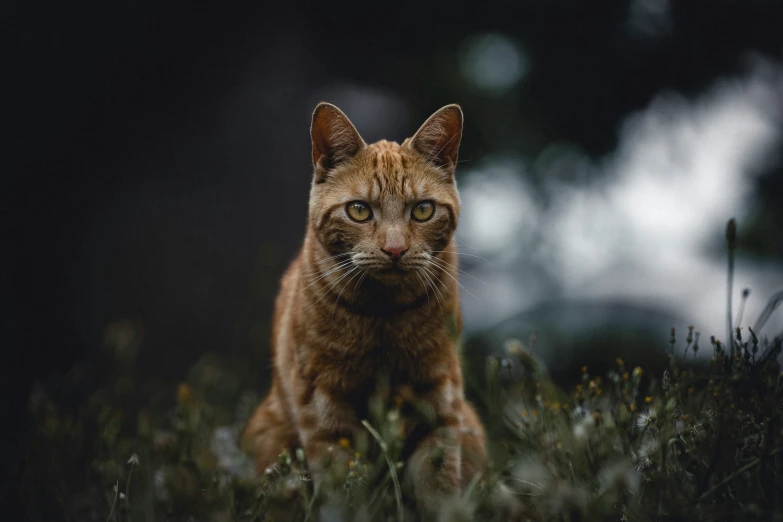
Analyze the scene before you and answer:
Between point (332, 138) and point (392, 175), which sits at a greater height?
point (332, 138)

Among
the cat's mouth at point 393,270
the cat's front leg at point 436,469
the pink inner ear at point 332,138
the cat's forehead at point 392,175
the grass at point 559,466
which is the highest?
the pink inner ear at point 332,138

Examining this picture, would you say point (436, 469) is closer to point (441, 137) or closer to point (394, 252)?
point (394, 252)

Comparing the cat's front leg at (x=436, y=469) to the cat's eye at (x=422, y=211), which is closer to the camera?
the cat's front leg at (x=436, y=469)

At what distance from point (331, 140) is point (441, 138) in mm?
409

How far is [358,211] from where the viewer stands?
219 centimetres

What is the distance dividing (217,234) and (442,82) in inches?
77.5

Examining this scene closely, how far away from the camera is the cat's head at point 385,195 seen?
2.08 m

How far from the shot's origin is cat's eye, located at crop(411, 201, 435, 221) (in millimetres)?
2201

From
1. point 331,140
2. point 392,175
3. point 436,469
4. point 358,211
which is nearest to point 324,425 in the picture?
point 436,469

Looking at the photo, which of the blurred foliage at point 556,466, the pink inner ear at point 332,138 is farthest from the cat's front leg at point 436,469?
the pink inner ear at point 332,138

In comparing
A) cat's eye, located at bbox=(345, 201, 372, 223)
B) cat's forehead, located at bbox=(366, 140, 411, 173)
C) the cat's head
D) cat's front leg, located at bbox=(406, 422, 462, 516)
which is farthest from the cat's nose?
cat's front leg, located at bbox=(406, 422, 462, 516)

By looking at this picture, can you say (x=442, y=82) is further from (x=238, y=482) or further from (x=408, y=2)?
(x=238, y=482)

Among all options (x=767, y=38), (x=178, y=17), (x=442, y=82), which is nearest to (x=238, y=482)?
(x=178, y=17)

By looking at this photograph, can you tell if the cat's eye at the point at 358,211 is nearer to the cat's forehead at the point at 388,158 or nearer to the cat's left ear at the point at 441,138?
the cat's forehead at the point at 388,158
